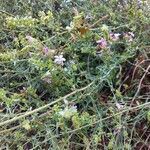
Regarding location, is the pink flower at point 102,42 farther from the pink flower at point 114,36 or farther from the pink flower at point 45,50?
the pink flower at point 45,50

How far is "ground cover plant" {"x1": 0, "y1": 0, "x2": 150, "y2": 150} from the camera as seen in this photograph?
1.05 meters

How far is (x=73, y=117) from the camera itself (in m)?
1.00

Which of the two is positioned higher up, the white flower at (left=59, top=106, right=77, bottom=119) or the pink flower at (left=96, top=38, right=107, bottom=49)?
the pink flower at (left=96, top=38, right=107, bottom=49)

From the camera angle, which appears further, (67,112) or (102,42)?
(102,42)

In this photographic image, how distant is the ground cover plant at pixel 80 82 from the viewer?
1050mm

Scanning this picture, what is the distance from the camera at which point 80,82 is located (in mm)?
1126

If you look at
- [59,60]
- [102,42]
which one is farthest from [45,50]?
[102,42]

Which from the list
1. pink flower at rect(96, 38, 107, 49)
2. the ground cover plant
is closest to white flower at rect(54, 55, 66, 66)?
the ground cover plant

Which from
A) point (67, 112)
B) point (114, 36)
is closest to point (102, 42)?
point (114, 36)

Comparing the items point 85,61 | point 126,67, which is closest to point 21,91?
point 85,61

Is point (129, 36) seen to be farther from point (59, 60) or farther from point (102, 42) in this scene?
point (59, 60)

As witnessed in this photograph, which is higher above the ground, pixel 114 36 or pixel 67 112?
pixel 114 36

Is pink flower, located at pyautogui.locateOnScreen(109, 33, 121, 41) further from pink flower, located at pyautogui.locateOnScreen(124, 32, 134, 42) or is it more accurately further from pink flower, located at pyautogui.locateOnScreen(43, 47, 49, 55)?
pink flower, located at pyautogui.locateOnScreen(43, 47, 49, 55)

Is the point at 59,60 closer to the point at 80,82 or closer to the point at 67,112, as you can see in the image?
the point at 80,82
